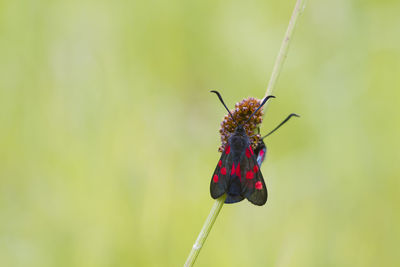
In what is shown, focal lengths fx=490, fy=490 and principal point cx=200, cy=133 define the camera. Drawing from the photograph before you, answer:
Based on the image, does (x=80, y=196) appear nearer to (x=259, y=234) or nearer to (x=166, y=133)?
(x=166, y=133)

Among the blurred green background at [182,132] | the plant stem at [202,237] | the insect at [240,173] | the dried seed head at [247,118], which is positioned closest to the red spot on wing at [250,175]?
the insect at [240,173]

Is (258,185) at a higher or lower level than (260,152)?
lower

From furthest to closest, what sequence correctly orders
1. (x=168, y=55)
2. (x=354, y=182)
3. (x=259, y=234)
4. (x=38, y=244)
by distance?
(x=168, y=55), (x=354, y=182), (x=259, y=234), (x=38, y=244)

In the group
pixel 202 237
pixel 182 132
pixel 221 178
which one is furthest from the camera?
pixel 182 132

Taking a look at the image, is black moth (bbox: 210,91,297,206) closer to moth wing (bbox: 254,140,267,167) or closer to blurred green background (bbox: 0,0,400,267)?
moth wing (bbox: 254,140,267,167)

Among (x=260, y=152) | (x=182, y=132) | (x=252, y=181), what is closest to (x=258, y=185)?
(x=252, y=181)

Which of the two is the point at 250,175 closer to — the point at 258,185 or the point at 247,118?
the point at 258,185

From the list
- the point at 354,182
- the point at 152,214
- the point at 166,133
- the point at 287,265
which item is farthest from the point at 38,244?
the point at 354,182

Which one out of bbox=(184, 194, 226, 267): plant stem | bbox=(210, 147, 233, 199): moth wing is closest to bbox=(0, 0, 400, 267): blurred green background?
bbox=(210, 147, 233, 199): moth wing
